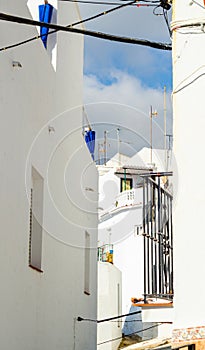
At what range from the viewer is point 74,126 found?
46.9ft

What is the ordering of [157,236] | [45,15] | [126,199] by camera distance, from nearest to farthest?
[157,236] < [45,15] < [126,199]

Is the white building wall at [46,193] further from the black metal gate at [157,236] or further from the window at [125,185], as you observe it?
the window at [125,185]

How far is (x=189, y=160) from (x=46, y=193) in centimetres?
548

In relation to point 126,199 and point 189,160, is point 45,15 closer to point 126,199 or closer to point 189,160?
point 189,160

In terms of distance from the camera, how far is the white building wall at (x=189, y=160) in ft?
18.6

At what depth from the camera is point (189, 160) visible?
5941mm

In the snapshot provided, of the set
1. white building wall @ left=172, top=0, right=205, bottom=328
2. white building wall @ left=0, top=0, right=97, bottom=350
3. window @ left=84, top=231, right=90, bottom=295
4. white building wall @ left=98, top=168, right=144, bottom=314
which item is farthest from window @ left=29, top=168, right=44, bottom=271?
white building wall @ left=98, top=168, right=144, bottom=314

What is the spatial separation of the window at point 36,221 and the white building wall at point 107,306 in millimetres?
10823

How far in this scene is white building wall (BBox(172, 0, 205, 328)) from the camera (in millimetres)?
5672

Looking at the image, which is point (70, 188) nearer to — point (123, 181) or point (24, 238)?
point (24, 238)

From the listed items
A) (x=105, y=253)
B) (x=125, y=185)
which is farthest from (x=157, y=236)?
(x=125, y=185)

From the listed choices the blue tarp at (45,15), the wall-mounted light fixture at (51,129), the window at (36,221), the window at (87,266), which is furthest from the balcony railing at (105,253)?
the window at (36,221)

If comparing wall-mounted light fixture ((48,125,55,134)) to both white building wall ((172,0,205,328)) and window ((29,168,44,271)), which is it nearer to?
window ((29,168,44,271))

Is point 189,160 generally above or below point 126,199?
below
